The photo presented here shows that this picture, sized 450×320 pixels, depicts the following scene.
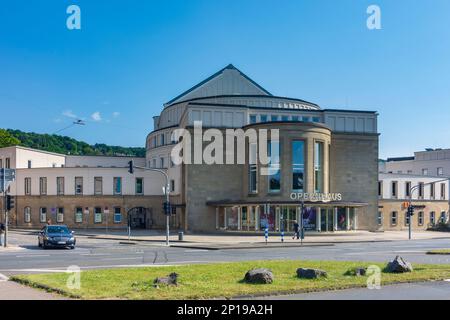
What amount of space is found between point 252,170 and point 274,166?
2685 millimetres

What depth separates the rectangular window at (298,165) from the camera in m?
50.5

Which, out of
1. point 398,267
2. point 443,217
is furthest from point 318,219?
point 398,267

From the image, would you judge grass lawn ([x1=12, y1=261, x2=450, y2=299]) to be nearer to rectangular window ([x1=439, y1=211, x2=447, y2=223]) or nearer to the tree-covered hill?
rectangular window ([x1=439, y1=211, x2=447, y2=223])

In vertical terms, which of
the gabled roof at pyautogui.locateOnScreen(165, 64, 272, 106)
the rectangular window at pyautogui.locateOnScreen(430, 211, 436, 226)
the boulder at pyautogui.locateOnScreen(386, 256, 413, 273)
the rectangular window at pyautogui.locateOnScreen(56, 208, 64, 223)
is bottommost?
the rectangular window at pyautogui.locateOnScreen(430, 211, 436, 226)

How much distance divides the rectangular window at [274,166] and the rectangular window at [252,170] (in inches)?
69.4

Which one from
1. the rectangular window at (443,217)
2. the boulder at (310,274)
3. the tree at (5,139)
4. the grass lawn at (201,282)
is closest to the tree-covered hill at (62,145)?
the tree at (5,139)

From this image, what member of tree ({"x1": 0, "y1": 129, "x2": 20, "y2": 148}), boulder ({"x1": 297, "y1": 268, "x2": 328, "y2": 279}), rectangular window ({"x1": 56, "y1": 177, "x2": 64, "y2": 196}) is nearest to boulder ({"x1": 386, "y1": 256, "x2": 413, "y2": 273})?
boulder ({"x1": 297, "y1": 268, "x2": 328, "y2": 279})

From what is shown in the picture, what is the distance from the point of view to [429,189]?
72.6 meters

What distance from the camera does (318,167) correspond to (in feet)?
171

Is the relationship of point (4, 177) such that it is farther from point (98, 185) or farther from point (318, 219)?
point (318, 219)

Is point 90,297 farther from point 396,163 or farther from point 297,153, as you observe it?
point 396,163

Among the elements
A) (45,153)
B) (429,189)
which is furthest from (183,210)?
(429,189)

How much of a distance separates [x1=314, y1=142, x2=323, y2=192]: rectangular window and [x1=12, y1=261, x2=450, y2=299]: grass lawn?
107ft

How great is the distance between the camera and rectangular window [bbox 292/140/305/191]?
5050 centimetres
